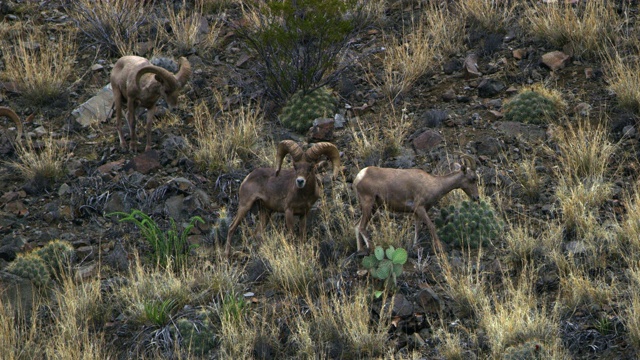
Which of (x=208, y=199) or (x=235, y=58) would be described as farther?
(x=235, y=58)

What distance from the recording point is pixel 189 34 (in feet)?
50.2

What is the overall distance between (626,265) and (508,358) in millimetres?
2048

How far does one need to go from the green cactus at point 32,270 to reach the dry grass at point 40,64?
14.4 ft

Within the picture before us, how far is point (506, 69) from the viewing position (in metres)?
14.0

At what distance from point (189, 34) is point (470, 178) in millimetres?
6211

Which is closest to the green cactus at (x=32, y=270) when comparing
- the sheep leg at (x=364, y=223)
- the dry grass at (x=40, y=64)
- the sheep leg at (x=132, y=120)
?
the sheep leg at (x=132, y=120)

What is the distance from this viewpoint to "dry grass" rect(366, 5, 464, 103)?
1384 centimetres

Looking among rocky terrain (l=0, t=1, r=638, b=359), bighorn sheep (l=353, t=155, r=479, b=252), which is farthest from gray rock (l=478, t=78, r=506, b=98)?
bighorn sheep (l=353, t=155, r=479, b=252)

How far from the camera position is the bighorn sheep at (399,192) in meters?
10.3

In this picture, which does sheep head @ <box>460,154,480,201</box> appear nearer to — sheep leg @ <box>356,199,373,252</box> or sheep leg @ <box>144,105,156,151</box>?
sheep leg @ <box>356,199,373,252</box>

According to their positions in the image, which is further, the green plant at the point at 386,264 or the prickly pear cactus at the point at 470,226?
the prickly pear cactus at the point at 470,226

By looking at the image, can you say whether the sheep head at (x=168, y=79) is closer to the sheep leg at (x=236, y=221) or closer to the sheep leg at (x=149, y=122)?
the sheep leg at (x=149, y=122)

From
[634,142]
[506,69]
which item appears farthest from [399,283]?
[506,69]

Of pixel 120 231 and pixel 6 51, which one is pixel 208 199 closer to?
pixel 120 231
